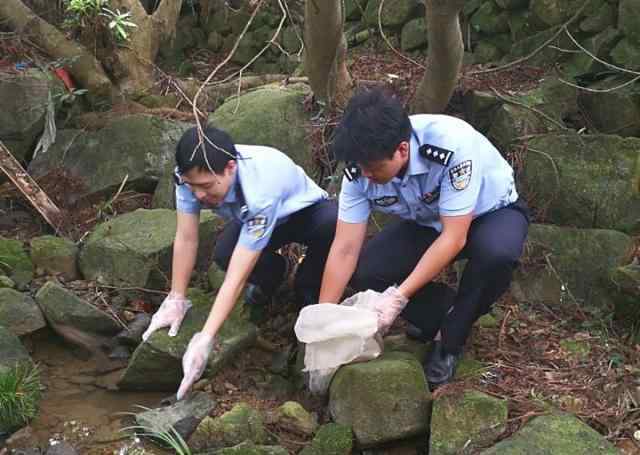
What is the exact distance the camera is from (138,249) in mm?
4051

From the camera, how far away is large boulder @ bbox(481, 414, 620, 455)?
2.67m

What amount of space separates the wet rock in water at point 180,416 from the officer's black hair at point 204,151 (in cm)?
95

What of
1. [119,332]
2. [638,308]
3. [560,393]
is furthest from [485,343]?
[119,332]

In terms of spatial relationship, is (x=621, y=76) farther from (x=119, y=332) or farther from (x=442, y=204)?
(x=119, y=332)

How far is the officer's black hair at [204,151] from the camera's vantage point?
2947mm

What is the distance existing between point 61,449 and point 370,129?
172 centimetres

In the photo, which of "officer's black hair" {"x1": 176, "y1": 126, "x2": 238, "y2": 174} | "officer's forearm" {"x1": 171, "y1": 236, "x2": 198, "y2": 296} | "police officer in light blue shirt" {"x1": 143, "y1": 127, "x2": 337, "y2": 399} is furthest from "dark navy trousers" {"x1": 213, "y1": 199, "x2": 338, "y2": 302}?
"officer's black hair" {"x1": 176, "y1": 126, "x2": 238, "y2": 174}

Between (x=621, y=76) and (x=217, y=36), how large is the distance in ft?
14.6

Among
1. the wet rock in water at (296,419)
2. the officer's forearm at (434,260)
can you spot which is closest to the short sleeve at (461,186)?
the officer's forearm at (434,260)

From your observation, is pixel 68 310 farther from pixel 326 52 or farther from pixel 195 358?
pixel 326 52

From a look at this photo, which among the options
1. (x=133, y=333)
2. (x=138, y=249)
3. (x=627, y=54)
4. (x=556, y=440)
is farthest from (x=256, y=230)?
(x=627, y=54)

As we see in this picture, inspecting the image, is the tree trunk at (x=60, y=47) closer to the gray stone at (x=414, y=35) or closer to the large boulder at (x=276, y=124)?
the large boulder at (x=276, y=124)

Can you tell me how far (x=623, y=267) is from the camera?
11.2 feet

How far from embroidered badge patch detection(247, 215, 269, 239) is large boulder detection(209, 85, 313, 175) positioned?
1562 mm
